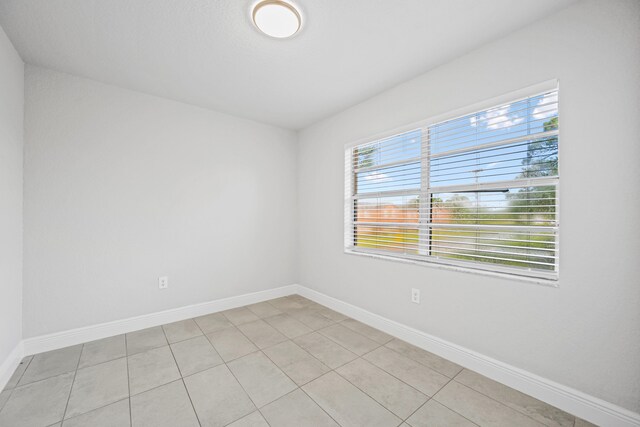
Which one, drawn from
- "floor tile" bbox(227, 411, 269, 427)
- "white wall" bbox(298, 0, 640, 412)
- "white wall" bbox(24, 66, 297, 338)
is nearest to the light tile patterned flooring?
"floor tile" bbox(227, 411, 269, 427)

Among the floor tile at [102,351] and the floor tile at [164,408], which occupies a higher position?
the floor tile at [102,351]

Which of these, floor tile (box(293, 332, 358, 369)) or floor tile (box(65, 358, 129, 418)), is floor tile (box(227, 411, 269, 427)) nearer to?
floor tile (box(293, 332, 358, 369))

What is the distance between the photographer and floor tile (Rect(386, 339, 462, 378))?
2.03 metres

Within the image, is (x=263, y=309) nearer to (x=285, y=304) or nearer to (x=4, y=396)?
(x=285, y=304)

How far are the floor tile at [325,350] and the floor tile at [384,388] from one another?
0.09 metres

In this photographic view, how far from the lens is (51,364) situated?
6.84 feet

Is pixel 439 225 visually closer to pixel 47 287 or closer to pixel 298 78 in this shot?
pixel 298 78

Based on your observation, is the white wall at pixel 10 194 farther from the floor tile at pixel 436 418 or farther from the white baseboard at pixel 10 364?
the floor tile at pixel 436 418

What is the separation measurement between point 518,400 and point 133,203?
142 inches

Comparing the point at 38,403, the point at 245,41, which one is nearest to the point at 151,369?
the point at 38,403

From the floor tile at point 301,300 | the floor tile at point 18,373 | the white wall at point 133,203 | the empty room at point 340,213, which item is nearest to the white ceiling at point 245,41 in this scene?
the empty room at point 340,213

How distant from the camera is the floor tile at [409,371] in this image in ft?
6.07

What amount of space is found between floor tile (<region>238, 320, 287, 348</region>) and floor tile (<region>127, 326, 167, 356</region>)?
743mm

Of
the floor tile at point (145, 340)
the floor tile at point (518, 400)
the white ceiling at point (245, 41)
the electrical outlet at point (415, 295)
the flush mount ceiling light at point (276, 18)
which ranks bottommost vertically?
the floor tile at point (145, 340)
